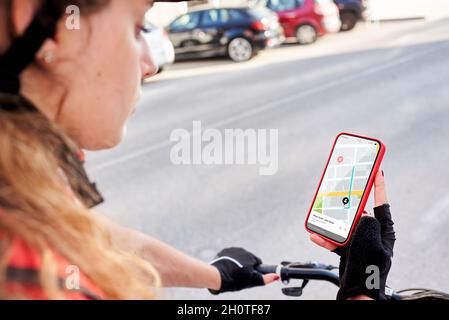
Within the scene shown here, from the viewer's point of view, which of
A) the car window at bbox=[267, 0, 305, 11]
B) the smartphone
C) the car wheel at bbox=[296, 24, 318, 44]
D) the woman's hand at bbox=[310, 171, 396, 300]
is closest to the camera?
the woman's hand at bbox=[310, 171, 396, 300]

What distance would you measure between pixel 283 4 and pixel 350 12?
2.55 metres

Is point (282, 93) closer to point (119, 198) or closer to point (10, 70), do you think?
point (119, 198)

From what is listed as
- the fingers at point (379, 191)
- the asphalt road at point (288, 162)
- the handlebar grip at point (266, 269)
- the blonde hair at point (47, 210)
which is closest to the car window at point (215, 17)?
the asphalt road at point (288, 162)

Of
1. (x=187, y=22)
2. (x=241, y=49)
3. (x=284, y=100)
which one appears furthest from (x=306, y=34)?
(x=284, y=100)

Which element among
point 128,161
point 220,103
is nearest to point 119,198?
point 128,161

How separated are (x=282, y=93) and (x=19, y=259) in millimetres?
8239

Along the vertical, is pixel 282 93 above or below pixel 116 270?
below

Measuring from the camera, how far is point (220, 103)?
8609 millimetres

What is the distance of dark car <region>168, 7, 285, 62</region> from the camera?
13.1 meters

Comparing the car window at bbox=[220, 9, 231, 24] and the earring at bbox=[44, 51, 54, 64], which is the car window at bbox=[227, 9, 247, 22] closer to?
the car window at bbox=[220, 9, 231, 24]

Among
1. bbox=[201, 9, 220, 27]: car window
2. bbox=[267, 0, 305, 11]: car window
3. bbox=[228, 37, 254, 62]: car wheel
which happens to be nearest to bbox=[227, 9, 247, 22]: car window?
bbox=[201, 9, 220, 27]: car window

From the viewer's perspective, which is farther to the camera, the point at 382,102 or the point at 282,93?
the point at 282,93

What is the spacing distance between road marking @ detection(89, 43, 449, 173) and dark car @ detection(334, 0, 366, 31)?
481 centimetres
